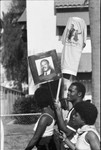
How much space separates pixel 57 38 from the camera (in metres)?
21.3

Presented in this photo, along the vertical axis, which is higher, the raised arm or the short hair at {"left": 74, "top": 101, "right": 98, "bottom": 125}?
the short hair at {"left": 74, "top": 101, "right": 98, "bottom": 125}

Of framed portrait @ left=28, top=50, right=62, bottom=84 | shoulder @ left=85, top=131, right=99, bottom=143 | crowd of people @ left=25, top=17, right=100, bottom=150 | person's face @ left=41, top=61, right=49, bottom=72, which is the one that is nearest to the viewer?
shoulder @ left=85, top=131, right=99, bottom=143

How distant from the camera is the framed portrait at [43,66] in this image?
692cm

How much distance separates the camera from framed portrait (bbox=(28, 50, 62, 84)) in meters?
6.92

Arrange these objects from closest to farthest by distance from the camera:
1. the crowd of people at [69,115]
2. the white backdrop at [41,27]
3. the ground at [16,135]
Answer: the crowd of people at [69,115]
the ground at [16,135]
the white backdrop at [41,27]

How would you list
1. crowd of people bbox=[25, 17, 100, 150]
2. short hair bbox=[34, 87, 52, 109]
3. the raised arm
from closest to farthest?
crowd of people bbox=[25, 17, 100, 150] → the raised arm → short hair bbox=[34, 87, 52, 109]

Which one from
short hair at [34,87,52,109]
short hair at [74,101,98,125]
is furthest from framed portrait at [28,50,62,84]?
short hair at [74,101,98,125]

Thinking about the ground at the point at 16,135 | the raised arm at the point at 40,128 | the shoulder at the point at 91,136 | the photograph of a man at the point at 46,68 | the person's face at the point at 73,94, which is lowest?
the ground at the point at 16,135

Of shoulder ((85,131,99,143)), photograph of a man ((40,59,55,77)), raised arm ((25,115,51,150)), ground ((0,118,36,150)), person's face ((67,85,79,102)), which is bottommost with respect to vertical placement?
ground ((0,118,36,150))

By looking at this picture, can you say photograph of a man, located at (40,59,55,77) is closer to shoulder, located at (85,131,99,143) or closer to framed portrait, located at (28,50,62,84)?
framed portrait, located at (28,50,62,84)

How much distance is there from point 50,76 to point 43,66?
28cm

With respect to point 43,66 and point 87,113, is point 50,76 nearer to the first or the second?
point 43,66

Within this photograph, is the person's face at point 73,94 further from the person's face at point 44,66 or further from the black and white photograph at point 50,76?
the person's face at point 44,66

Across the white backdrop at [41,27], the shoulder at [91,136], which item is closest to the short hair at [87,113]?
the shoulder at [91,136]
